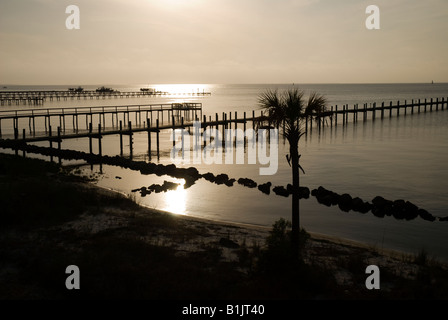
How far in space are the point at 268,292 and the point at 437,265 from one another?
660 centimetres

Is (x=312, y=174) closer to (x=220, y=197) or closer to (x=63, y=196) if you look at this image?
(x=220, y=197)

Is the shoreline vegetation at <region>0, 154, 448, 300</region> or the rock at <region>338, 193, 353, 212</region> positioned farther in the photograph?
the rock at <region>338, 193, 353, 212</region>

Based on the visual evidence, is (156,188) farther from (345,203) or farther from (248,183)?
(345,203)

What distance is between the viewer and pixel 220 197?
73.7ft

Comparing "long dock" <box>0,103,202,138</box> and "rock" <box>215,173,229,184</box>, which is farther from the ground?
"long dock" <box>0,103,202,138</box>

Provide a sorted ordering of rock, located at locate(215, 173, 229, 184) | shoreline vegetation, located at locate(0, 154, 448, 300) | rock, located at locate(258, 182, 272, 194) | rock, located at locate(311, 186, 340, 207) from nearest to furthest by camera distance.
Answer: shoreline vegetation, located at locate(0, 154, 448, 300) → rock, located at locate(311, 186, 340, 207) → rock, located at locate(258, 182, 272, 194) → rock, located at locate(215, 173, 229, 184)

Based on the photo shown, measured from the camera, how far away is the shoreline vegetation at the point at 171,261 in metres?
8.42

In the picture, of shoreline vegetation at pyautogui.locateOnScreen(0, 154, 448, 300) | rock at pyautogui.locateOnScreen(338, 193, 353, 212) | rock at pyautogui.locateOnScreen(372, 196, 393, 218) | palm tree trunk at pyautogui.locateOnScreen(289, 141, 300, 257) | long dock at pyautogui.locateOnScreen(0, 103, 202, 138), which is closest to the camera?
shoreline vegetation at pyautogui.locateOnScreen(0, 154, 448, 300)

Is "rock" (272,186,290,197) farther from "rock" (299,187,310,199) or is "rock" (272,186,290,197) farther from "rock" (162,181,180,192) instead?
"rock" (162,181,180,192)

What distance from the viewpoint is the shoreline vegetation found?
8.42m

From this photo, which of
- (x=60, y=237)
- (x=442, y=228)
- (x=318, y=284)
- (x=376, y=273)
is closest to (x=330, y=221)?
(x=442, y=228)

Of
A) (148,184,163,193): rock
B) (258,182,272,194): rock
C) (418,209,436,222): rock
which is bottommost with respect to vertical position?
(418,209,436,222): rock

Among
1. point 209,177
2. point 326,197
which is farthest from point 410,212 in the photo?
point 209,177

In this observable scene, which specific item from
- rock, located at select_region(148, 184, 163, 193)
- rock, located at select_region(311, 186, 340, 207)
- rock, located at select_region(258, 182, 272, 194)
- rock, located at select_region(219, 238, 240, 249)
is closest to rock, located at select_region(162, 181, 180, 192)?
rock, located at select_region(148, 184, 163, 193)
